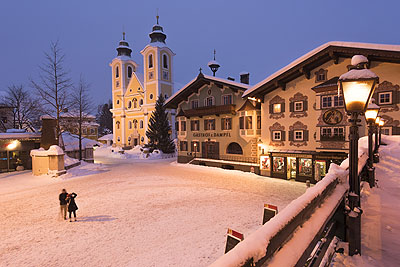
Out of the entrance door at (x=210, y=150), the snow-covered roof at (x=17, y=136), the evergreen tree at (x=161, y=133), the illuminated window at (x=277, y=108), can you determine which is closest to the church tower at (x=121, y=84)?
the evergreen tree at (x=161, y=133)

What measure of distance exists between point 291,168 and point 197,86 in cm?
1449

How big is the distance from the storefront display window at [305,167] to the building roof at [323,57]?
675cm

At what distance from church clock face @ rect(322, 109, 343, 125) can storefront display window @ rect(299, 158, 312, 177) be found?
355cm

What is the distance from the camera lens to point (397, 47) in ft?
Answer: 46.4

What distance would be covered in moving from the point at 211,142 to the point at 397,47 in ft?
59.4

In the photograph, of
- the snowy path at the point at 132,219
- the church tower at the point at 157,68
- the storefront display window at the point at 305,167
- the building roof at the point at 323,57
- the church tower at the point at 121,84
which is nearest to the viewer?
the snowy path at the point at 132,219

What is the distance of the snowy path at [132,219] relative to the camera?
24.0 feet

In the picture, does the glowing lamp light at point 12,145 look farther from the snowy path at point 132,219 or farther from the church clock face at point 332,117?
the church clock face at point 332,117

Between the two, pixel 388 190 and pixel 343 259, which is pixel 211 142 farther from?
pixel 343 259

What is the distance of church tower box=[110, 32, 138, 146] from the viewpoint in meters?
52.4

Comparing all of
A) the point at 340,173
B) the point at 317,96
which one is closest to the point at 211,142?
the point at 317,96

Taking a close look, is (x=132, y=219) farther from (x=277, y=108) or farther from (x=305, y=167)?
(x=277, y=108)

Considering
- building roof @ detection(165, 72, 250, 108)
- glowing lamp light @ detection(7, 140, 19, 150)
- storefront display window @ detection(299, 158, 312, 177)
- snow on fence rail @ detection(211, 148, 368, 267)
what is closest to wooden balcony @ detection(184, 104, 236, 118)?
building roof @ detection(165, 72, 250, 108)

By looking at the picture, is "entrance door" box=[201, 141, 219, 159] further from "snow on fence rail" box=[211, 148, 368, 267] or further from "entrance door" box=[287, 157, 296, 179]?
"snow on fence rail" box=[211, 148, 368, 267]
